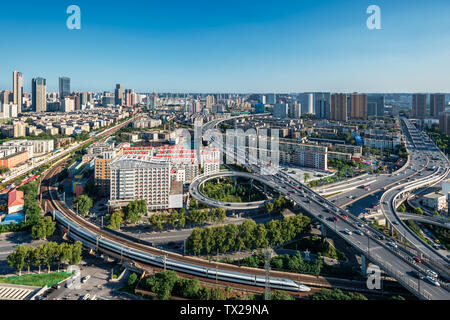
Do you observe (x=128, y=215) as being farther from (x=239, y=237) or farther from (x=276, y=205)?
(x=276, y=205)

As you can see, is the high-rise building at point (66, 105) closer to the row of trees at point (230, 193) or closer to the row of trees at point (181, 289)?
the row of trees at point (230, 193)

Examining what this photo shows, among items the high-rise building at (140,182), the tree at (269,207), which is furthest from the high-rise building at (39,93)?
the tree at (269,207)

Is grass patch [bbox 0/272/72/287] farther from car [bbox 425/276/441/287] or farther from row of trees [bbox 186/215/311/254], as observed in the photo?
car [bbox 425/276/441/287]

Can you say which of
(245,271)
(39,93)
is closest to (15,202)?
(245,271)

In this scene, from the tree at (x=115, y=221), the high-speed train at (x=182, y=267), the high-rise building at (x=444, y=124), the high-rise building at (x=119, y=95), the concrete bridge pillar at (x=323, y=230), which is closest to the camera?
the high-speed train at (x=182, y=267)

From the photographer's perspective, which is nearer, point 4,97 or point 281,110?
point 4,97

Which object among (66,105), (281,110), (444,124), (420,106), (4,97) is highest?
(4,97)

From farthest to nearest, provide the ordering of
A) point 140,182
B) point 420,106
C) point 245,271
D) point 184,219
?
point 420,106 → point 140,182 → point 184,219 → point 245,271
